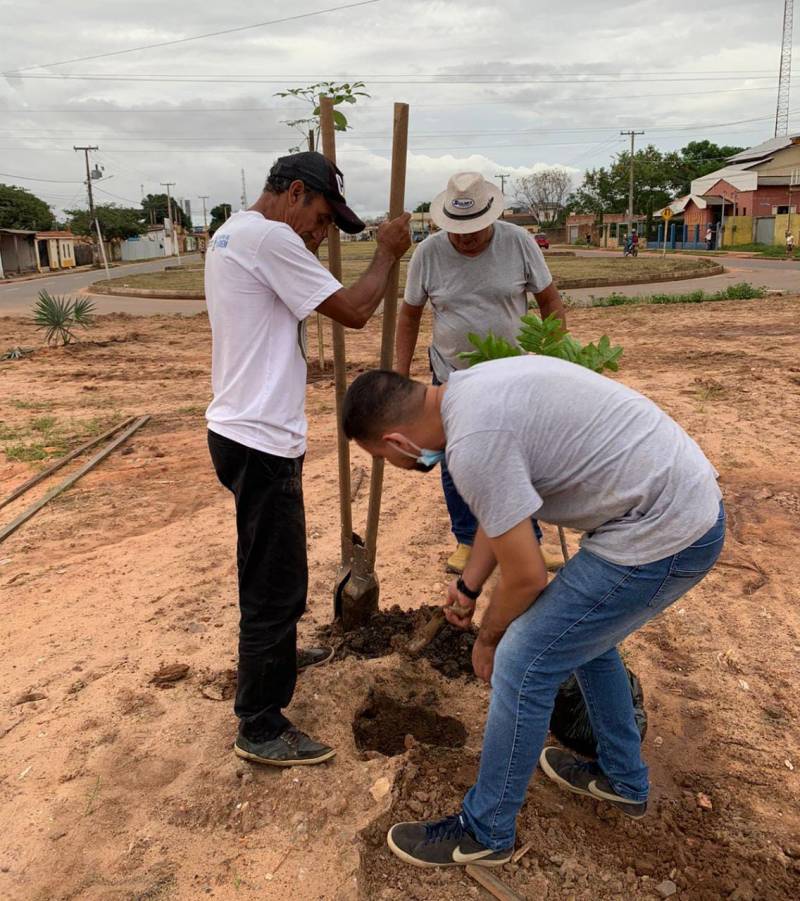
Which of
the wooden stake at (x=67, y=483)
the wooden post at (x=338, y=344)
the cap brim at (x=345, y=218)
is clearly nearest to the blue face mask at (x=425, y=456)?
the wooden post at (x=338, y=344)

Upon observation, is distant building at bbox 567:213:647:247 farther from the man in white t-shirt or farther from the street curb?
the man in white t-shirt

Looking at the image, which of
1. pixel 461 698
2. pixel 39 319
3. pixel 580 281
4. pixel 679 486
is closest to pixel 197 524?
pixel 461 698

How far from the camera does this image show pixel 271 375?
2.36 metres

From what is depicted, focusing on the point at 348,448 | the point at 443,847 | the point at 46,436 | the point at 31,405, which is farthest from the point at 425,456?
the point at 31,405

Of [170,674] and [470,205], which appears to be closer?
[170,674]

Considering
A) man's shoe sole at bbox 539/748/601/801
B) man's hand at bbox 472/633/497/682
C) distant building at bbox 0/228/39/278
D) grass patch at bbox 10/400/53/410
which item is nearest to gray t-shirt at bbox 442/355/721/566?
man's hand at bbox 472/633/497/682

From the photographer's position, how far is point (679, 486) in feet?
6.11

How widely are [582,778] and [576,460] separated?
1.28 meters

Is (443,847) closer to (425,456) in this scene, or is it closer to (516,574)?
(516,574)

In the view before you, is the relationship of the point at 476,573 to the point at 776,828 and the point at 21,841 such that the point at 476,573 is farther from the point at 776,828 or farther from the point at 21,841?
the point at 21,841

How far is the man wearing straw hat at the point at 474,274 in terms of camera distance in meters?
3.35

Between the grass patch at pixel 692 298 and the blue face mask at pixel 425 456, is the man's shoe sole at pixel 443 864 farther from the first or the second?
the grass patch at pixel 692 298

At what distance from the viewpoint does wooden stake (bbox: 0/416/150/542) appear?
16.1 ft

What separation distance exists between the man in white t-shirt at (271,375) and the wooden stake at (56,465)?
3636 millimetres
